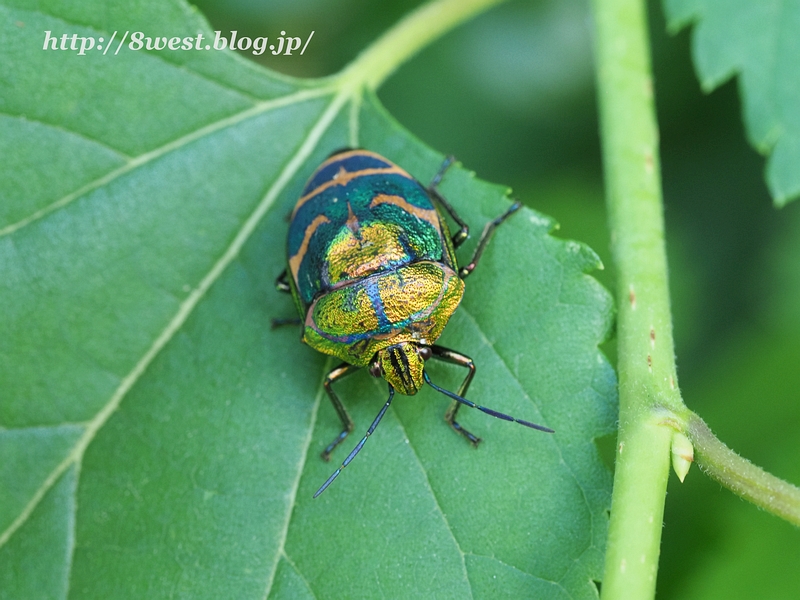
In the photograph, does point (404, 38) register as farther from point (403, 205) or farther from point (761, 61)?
point (761, 61)

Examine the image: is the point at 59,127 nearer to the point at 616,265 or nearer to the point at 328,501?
the point at 328,501

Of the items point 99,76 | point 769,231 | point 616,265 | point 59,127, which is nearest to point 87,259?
point 59,127

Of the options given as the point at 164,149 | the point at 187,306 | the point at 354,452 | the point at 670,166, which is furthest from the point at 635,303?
the point at 670,166

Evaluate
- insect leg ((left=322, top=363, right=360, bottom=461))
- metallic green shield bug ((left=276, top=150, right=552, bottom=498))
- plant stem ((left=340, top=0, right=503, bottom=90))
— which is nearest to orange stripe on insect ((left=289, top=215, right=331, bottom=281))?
metallic green shield bug ((left=276, top=150, right=552, bottom=498))

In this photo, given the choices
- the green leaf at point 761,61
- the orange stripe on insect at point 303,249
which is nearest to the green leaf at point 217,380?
the orange stripe on insect at point 303,249

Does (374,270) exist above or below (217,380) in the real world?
above

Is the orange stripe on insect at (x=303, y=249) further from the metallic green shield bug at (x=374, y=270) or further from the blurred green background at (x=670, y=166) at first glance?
the blurred green background at (x=670, y=166)
